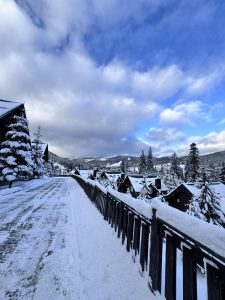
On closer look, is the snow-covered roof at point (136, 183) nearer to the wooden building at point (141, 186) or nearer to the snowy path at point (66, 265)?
the wooden building at point (141, 186)

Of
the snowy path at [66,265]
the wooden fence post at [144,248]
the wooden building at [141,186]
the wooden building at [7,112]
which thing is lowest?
the snowy path at [66,265]

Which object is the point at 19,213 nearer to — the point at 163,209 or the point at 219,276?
the point at 163,209

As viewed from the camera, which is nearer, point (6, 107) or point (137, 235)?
point (137, 235)

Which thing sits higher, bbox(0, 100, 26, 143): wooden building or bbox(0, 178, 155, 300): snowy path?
bbox(0, 100, 26, 143): wooden building

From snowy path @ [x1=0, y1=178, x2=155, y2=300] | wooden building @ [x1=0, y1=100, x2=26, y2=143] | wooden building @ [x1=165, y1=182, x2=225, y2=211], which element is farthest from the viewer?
wooden building @ [x1=165, y1=182, x2=225, y2=211]

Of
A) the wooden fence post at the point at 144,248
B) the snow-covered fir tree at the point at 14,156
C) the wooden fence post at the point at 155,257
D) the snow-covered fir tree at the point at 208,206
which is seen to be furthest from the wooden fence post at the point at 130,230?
the snow-covered fir tree at the point at 14,156

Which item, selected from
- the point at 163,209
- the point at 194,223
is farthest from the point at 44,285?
the point at 194,223

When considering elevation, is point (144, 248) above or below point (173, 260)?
below

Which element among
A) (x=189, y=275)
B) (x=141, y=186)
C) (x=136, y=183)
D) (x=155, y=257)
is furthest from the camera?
(x=136, y=183)

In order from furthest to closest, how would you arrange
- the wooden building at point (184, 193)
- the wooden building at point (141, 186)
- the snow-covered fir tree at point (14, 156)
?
the wooden building at point (141, 186), the wooden building at point (184, 193), the snow-covered fir tree at point (14, 156)

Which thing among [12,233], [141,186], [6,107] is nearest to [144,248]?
[12,233]

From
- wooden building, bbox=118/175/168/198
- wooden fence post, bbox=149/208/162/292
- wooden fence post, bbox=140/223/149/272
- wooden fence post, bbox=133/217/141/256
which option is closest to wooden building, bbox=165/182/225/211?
wooden building, bbox=118/175/168/198

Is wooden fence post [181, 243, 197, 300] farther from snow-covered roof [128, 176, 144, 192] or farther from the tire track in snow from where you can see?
snow-covered roof [128, 176, 144, 192]

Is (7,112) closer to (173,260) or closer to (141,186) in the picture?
(141,186)
